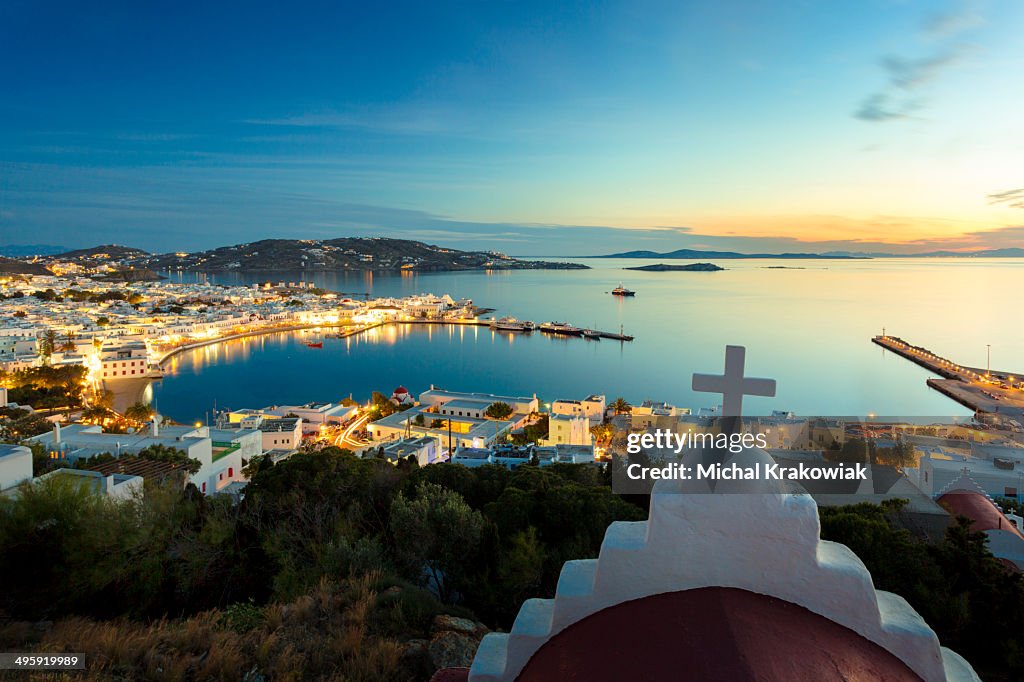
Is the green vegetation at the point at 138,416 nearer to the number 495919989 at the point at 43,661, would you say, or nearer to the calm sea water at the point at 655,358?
the calm sea water at the point at 655,358

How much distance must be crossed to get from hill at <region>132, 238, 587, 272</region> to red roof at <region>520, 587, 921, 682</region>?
126 m

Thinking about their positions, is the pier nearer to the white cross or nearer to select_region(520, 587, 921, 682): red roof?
the white cross

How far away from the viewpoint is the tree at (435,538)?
14.1 ft

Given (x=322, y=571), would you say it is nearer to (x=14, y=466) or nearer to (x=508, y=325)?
(x=14, y=466)

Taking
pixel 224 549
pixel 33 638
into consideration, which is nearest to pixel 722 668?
pixel 33 638

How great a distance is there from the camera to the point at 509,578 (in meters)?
3.99

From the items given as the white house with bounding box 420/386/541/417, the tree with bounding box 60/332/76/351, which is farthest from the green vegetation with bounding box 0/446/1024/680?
the tree with bounding box 60/332/76/351

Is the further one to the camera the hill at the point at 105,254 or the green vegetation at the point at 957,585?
the hill at the point at 105,254

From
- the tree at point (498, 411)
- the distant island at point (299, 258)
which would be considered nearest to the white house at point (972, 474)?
the tree at point (498, 411)

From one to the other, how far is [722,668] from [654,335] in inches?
1616

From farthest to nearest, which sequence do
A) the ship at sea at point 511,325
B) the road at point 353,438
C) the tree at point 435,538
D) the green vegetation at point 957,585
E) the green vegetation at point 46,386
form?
the ship at sea at point 511,325 → the green vegetation at point 46,386 → the road at point 353,438 → the tree at point 435,538 → the green vegetation at point 957,585

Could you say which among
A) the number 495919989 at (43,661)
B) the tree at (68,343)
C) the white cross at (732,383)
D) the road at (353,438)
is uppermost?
the white cross at (732,383)

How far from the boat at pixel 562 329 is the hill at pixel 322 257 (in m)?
85.2

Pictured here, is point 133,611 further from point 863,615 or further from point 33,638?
point 863,615
